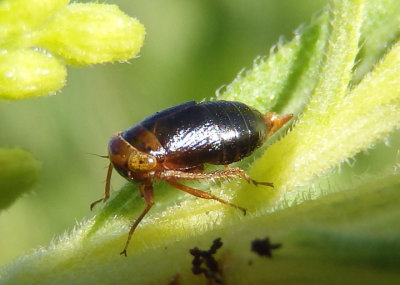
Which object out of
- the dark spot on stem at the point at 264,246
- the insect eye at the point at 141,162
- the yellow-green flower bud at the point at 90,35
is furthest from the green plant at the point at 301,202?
the yellow-green flower bud at the point at 90,35

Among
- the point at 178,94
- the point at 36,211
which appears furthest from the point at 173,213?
the point at 178,94

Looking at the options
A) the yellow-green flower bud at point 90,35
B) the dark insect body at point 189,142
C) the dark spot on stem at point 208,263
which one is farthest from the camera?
the dark insect body at point 189,142

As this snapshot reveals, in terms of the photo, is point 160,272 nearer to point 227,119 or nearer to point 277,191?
point 277,191

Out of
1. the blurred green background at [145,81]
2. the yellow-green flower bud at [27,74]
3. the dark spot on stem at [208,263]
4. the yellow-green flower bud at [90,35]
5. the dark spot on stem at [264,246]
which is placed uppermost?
the yellow-green flower bud at [90,35]

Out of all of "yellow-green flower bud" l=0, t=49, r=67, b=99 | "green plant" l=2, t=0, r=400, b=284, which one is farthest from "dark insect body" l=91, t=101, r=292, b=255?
"yellow-green flower bud" l=0, t=49, r=67, b=99

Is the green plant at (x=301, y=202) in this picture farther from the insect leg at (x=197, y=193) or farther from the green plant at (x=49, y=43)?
the green plant at (x=49, y=43)

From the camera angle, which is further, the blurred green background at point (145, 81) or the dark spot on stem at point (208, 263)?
the blurred green background at point (145, 81)

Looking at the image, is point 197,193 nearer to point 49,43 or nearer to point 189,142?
point 189,142
